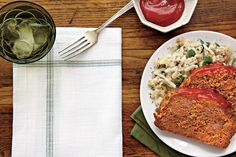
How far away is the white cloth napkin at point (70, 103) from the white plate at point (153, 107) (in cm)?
8

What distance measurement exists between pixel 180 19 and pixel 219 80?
219 mm

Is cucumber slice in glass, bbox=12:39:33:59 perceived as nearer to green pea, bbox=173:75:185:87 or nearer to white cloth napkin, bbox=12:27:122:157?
white cloth napkin, bbox=12:27:122:157

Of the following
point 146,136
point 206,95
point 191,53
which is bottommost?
point 146,136

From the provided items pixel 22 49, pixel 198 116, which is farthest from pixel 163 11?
pixel 22 49

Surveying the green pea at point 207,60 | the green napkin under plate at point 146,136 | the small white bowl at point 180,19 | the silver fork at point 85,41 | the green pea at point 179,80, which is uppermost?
the small white bowl at point 180,19

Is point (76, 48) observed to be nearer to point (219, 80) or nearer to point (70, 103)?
point (70, 103)

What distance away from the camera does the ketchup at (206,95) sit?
161 cm

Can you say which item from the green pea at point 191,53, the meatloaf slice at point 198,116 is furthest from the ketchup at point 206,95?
the green pea at point 191,53

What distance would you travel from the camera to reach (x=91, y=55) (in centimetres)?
172

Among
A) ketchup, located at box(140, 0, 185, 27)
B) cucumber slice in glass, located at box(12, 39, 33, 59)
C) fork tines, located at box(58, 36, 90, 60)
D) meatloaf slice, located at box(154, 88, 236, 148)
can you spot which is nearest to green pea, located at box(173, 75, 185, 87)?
meatloaf slice, located at box(154, 88, 236, 148)

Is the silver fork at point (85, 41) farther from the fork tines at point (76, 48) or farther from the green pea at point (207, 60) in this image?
the green pea at point (207, 60)

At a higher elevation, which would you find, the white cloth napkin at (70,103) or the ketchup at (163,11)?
the ketchup at (163,11)

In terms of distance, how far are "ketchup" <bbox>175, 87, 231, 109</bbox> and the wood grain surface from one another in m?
0.17

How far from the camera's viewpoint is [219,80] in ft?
5.32
